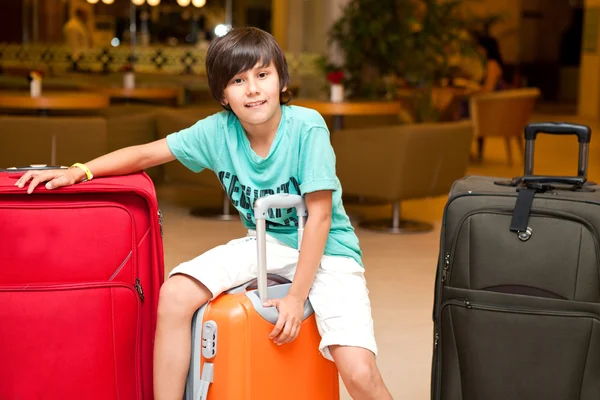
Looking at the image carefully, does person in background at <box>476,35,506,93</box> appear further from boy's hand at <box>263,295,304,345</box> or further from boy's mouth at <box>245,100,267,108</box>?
boy's hand at <box>263,295,304,345</box>

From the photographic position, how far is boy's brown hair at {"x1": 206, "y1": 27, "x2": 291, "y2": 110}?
87.0 inches

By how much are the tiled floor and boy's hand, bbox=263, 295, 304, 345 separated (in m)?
0.91

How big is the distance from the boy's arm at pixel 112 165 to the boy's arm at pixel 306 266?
0.43m

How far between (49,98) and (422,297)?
358 cm

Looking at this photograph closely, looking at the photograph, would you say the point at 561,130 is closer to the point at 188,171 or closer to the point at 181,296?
the point at 181,296

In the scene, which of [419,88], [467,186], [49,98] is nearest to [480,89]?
[419,88]

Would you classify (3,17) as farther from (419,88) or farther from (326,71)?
(419,88)

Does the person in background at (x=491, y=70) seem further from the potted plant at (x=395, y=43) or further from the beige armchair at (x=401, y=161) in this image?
the beige armchair at (x=401, y=161)

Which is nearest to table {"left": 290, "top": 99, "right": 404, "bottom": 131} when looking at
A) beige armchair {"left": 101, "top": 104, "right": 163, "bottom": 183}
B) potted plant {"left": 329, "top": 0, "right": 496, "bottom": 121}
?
potted plant {"left": 329, "top": 0, "right": 496, "bottom": 121}

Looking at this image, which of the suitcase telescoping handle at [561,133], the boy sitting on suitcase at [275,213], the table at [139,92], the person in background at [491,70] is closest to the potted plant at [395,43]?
the table at [139,92]

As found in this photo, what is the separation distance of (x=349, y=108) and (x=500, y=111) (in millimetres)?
2903

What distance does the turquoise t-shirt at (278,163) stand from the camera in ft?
7.37

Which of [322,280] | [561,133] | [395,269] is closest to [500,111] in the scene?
[395,269]

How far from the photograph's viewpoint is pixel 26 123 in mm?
6094
